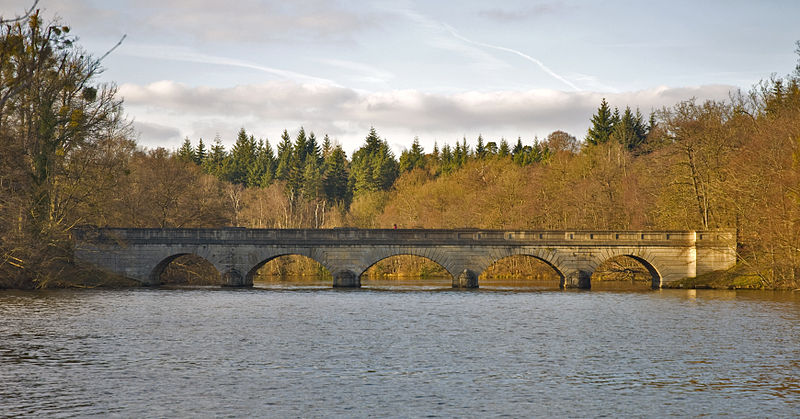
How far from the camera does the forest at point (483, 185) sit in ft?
171

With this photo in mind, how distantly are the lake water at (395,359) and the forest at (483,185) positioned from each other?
9131mm

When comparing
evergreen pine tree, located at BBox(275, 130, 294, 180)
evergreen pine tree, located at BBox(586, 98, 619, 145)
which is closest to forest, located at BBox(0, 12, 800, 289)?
evergreen pine tree, located at BBox(586, 98, 619, 145)

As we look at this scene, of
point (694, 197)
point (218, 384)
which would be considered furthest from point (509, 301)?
point (218, 384)

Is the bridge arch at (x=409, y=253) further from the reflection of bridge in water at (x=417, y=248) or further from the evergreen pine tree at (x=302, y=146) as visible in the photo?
the evergreen pine tree at (x=302, y=146)

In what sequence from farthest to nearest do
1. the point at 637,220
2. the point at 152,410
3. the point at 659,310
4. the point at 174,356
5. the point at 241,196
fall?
the point at 241,196 → the point at 637,220 → the point at 659,310 → the point at 174,356 → the point at 152,410

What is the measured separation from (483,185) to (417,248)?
34401mm

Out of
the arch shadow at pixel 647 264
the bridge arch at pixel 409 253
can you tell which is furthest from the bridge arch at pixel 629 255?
the bridge arch at pixel 409 253

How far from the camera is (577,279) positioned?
62.5 metres

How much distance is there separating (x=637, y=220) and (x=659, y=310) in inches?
1284

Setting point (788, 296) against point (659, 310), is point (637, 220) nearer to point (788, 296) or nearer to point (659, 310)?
point (788, 296)

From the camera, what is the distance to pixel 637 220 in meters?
75.0

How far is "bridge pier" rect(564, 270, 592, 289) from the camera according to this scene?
62438mm

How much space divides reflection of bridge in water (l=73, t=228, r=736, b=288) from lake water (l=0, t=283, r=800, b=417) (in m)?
14.9

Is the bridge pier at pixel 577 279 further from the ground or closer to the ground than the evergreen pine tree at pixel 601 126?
closer to the ground
